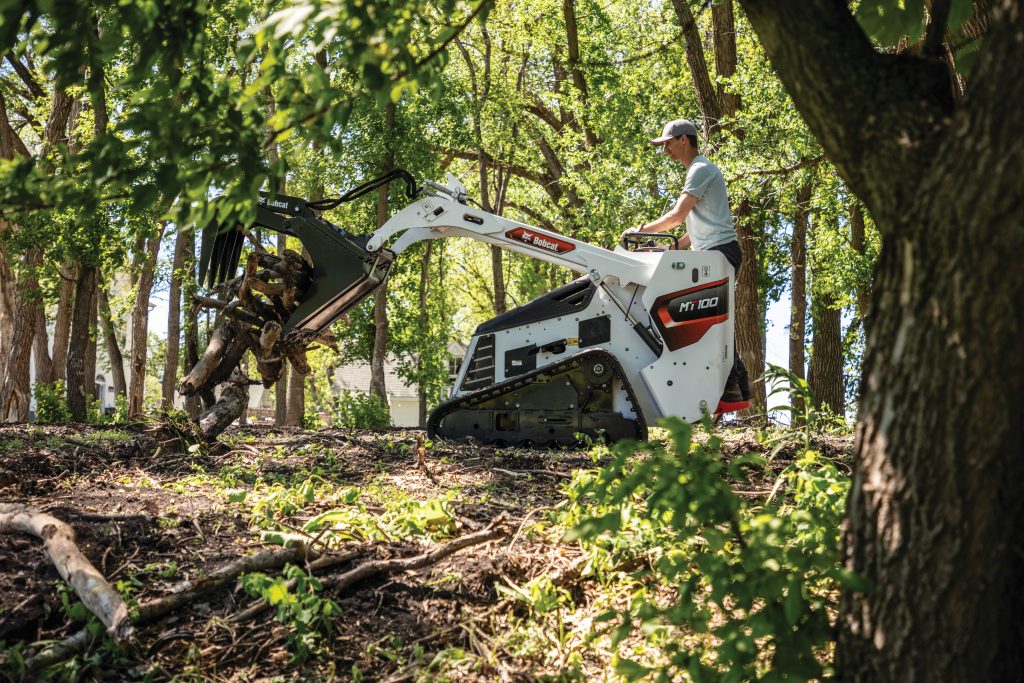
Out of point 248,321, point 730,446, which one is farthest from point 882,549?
point 248,321

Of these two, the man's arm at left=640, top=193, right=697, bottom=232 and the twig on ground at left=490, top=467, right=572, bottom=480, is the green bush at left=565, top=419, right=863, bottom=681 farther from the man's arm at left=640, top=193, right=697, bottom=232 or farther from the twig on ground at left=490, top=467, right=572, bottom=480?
the man's arm at left=640, top=193, right=697, bottom=232

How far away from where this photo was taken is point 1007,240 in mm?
2322

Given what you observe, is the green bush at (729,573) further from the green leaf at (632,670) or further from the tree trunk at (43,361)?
the tree trunk at (43,361)

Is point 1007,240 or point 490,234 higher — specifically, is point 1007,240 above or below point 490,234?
below

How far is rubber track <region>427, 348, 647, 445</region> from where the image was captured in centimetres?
754

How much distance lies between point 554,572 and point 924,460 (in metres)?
1.93

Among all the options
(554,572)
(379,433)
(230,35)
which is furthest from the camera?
(230,35)

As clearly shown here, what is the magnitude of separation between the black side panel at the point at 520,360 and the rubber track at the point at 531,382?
0.58 ft

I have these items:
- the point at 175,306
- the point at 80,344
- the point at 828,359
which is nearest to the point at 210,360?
the point at 80,344

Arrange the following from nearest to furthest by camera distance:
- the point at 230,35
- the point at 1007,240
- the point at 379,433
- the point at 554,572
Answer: the point at 1007,240, the point at 554,572, the point at 379,433, the point at 230,35

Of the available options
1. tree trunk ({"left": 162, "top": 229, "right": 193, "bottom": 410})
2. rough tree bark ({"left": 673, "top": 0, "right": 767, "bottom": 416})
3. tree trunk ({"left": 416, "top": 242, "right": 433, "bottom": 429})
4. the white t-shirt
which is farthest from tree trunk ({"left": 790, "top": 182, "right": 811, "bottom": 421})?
tree trunk ({"left": 162, "top": 229, "right": 193, "bottom": 410})

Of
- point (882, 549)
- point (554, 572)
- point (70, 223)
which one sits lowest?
point (554, 572)

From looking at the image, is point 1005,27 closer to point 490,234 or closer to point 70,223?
point 490,234

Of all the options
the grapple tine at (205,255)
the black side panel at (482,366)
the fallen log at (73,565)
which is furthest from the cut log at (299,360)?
the fallen log at (73,565)
